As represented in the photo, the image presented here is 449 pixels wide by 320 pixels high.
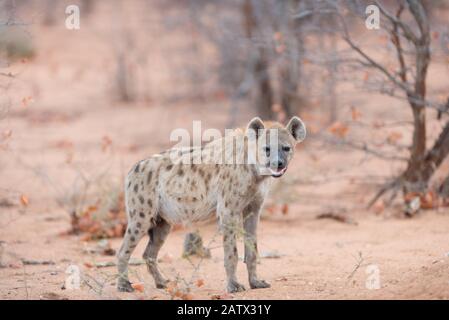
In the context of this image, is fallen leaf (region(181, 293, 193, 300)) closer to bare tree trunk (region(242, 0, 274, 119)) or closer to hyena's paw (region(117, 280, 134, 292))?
hyena's paw (region(117, 280, 134, 292))

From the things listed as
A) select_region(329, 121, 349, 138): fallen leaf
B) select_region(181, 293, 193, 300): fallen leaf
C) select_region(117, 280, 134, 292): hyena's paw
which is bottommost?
select_region(117, 280, 134, 292): hyena's paw

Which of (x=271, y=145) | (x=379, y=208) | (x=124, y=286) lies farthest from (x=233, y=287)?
(x=379, y=208)

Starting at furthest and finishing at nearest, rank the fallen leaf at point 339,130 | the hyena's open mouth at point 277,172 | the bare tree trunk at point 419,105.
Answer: the fallen leaf at point 339,130 < the bare tree trunk at point 419,105 < the hyena's open mouth at point 277,172

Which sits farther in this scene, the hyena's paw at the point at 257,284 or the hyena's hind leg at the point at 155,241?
the hyena's hind leg at the point at 155,241

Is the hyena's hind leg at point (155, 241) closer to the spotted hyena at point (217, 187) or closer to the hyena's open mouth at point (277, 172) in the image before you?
the spotted hyena at point (217, 187)

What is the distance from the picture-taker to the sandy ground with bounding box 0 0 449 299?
6258 millimetres

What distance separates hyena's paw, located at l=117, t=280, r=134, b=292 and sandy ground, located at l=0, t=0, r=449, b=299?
80 mm

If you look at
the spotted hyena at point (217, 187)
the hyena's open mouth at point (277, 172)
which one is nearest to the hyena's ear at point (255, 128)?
the spotted hyena at point (217, 187)

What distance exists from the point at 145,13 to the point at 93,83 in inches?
190

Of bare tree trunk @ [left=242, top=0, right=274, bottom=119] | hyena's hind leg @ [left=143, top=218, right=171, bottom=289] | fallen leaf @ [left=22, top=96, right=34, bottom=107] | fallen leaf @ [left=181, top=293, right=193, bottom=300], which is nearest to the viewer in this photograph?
fallen leaf @ [left=181, top=293, right=193, bottom=300]

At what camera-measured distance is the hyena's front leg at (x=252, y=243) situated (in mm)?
6223

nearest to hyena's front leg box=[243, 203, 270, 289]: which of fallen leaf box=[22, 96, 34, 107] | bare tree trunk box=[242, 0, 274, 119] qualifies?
fallen leaf box=[22, 96, 34, 107]

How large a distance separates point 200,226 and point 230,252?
10.00 feet

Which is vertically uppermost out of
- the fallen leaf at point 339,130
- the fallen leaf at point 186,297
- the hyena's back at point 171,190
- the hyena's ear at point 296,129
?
the fallen leaf at point 339,130
